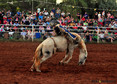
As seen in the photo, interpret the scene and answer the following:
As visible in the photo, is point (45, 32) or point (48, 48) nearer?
point (48, 48)

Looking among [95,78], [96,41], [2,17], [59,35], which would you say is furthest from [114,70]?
[2,17]

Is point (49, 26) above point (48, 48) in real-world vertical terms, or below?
below

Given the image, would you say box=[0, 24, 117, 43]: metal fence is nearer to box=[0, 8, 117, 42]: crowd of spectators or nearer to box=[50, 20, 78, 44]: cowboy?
box=[0, 8, 117, 42]: crowd of spectators

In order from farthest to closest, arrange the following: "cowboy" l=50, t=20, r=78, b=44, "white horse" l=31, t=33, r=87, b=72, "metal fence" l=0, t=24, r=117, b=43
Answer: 1. "metal fence" l=0, t=24, r=117, b=43
2. "cowboy" l=50, t=20, r=78, b=44
3. "white horse" l=31, t=33, r=87, b=72

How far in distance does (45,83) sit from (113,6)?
25.6 metres

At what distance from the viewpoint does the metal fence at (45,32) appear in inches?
832

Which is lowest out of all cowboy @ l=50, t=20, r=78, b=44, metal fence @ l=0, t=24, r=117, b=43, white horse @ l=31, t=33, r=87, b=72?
metal fence @ l=0, t=24, r=117, b=43

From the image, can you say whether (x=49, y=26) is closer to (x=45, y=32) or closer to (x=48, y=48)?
(x=45, y=32)

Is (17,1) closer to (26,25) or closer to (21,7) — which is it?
(21,7)

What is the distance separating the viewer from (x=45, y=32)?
21.2 metres

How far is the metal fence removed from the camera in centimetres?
2114

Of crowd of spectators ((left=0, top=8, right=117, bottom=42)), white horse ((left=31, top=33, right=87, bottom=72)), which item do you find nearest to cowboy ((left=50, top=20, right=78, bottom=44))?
white horse ((left=31, top=33, right=87, bottom=72))

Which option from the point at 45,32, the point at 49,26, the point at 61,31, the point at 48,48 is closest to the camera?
the point at 48,48

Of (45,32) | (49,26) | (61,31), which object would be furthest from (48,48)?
(49,26)
